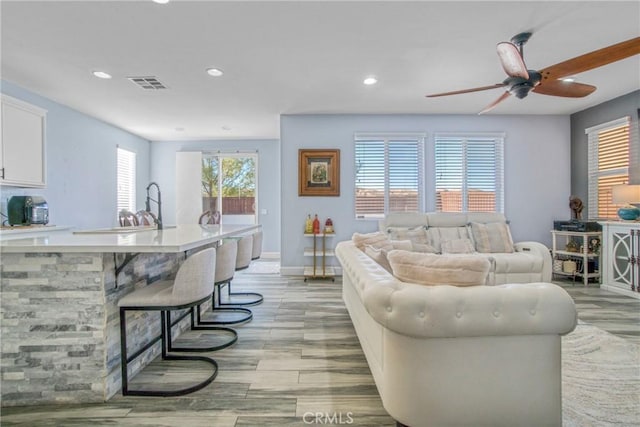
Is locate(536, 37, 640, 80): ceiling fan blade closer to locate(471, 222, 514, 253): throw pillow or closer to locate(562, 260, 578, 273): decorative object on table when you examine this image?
locate(471, 222, 514, 253): throw pillow

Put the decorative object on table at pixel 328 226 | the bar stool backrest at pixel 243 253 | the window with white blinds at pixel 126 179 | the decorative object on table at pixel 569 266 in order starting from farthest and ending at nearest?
the window with white blinds at pixel 126 179
the decorative object on table at pixel 328 226
the decorative object on table at pixel 569 266
the bar stool backrest at pixel 243 253

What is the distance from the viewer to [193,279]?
198 centimetres

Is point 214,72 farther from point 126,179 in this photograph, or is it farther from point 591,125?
point 591,125

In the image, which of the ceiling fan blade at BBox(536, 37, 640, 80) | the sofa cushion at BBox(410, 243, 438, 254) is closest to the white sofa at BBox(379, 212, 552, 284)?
the sofa cushion at BBox(410, 243, 438, 254)

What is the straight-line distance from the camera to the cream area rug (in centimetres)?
173

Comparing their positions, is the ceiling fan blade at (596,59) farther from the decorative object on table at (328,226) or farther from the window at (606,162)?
the decorative object on table at (328,226)

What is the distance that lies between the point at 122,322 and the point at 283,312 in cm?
178

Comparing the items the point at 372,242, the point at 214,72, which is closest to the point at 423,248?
the point at 372,242

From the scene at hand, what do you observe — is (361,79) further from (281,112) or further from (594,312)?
(594,312)

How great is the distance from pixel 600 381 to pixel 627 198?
10.0ft

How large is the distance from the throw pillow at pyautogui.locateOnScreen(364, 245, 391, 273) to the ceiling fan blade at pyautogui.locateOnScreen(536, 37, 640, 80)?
6.87 feet

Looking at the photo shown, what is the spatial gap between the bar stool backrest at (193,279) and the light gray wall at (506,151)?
3303 millimetres

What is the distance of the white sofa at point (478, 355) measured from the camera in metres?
1.41

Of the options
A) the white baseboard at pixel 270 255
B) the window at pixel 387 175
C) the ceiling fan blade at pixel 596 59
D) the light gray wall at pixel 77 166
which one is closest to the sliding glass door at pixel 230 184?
the white baseboard at pixel 270 255
